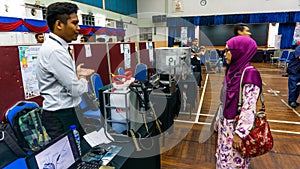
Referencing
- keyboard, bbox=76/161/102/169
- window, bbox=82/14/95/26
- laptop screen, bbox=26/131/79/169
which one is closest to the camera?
laptop screen, bbox=26/131/79/169

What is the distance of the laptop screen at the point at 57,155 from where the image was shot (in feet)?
2.83

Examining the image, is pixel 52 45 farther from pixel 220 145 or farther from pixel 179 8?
pixel 179 8

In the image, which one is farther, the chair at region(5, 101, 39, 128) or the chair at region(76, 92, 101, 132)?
the chair at region(76, 92, 101, 132)

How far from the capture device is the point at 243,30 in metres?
2.79

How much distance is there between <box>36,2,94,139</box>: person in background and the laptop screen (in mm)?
310

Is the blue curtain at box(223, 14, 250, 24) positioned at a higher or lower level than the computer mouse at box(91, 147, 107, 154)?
higher

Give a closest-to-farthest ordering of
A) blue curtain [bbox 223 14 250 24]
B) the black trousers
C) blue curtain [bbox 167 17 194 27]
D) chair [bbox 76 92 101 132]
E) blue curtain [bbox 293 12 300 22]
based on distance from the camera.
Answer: the black trousers < chair [bbox 76 92 101 132] < blue curtain [bbox 293 12 300 22] < blue curtain [bbox 223 14 250 24] < blue curtain [bbox 167 17 194 27]

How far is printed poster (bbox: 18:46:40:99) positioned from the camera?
2.53m

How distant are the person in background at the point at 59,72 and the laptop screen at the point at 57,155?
31 centimetres

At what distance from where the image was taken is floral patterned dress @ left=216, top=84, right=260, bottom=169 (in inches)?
50.5

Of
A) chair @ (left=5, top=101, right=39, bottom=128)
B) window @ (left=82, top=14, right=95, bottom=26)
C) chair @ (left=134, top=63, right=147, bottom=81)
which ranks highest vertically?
window @ (left=82, top=14, right=95, bottom=26)

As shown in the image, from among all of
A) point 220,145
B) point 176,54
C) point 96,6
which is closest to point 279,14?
point 96,6

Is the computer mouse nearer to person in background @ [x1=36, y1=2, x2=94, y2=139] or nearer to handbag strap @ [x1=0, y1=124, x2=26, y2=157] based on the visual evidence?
person in background @ [x1=36, y1=2, x2=94, y2=139]

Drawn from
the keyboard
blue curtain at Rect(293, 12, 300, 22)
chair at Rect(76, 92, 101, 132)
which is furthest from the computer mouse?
blue curtain at Rect(293, 12, 300, 22)
